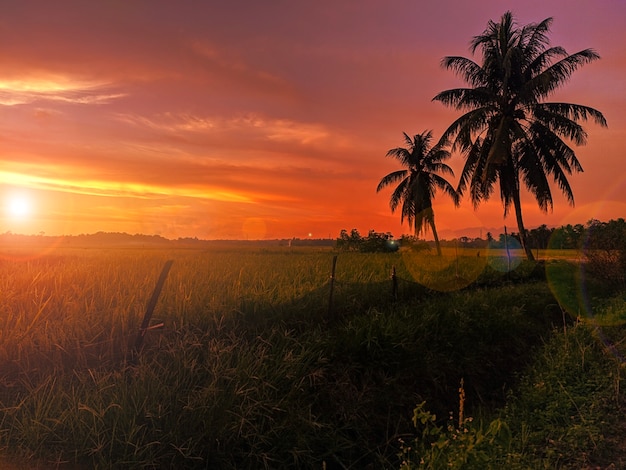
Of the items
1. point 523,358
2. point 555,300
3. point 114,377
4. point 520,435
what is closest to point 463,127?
point 555,300

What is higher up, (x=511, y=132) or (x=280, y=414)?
(x=511, y=132)

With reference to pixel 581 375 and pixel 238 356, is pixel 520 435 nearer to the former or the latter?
pixel 581 375

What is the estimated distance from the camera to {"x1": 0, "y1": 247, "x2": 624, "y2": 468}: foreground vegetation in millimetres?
4141

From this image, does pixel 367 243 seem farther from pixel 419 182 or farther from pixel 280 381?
pixel 280 381

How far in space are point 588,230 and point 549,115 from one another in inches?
230

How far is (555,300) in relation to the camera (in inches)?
492

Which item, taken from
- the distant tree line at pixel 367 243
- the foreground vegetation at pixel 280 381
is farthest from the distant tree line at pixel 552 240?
the foreground vegetation at pixel 280 381

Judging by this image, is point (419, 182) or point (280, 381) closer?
point (280, 381)

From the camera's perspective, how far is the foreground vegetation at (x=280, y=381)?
414cm

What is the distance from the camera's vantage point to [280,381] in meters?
5.21

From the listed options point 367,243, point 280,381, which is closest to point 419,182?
point 367,243

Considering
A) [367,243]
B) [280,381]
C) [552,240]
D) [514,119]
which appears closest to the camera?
[280,381]

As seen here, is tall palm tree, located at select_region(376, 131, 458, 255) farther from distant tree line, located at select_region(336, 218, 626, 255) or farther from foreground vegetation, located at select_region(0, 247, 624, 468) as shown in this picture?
foreground vegetation, located at select_region(0, 247, 624, 468)

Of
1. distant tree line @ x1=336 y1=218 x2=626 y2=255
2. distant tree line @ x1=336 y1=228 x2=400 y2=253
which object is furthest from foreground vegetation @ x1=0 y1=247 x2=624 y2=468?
distant tree line @ x1=336 y1=228 x2=400 y2=253
